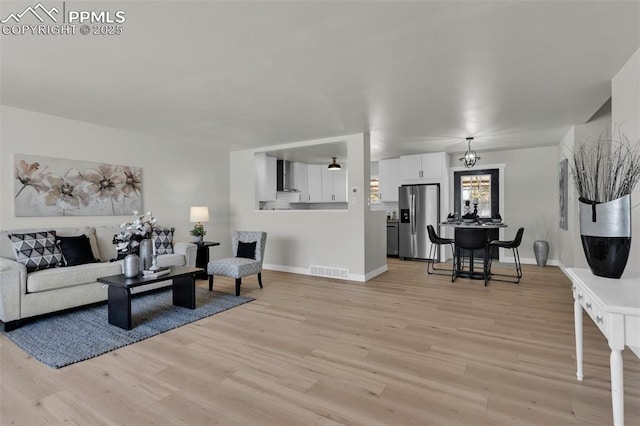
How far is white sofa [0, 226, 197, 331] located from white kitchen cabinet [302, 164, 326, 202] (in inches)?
186

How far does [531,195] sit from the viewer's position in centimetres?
639

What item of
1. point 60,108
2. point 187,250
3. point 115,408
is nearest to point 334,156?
point 187,250

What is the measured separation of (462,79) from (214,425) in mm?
3234

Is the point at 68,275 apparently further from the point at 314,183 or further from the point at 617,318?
the point at 314,183

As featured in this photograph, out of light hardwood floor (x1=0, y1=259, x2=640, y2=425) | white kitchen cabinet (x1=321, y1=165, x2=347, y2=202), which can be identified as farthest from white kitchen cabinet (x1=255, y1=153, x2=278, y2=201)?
light hardwood floor (x1=0, y1=259, x2=640, y2=425)

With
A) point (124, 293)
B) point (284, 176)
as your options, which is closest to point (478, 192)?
point (284, 176)

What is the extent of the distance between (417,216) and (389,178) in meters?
1.14

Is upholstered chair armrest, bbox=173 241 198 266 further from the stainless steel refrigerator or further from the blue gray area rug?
the stainless steel refrigerator

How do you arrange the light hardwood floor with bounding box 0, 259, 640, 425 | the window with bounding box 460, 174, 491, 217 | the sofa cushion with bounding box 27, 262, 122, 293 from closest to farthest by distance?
1. the light hardwood floor with bounding box 0, 259, 640, 425
2. the sofa cushion with bounding box 27, 262, 122, 293
3. the window with bounding box 460, 174, 491, 217

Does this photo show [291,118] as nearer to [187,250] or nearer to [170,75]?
[170,75]

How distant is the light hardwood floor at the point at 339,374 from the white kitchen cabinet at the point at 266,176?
329cm

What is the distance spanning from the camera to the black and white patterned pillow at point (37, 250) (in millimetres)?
3342

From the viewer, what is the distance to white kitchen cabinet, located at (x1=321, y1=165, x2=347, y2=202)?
26.6 feet

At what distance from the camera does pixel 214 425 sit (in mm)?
1674
